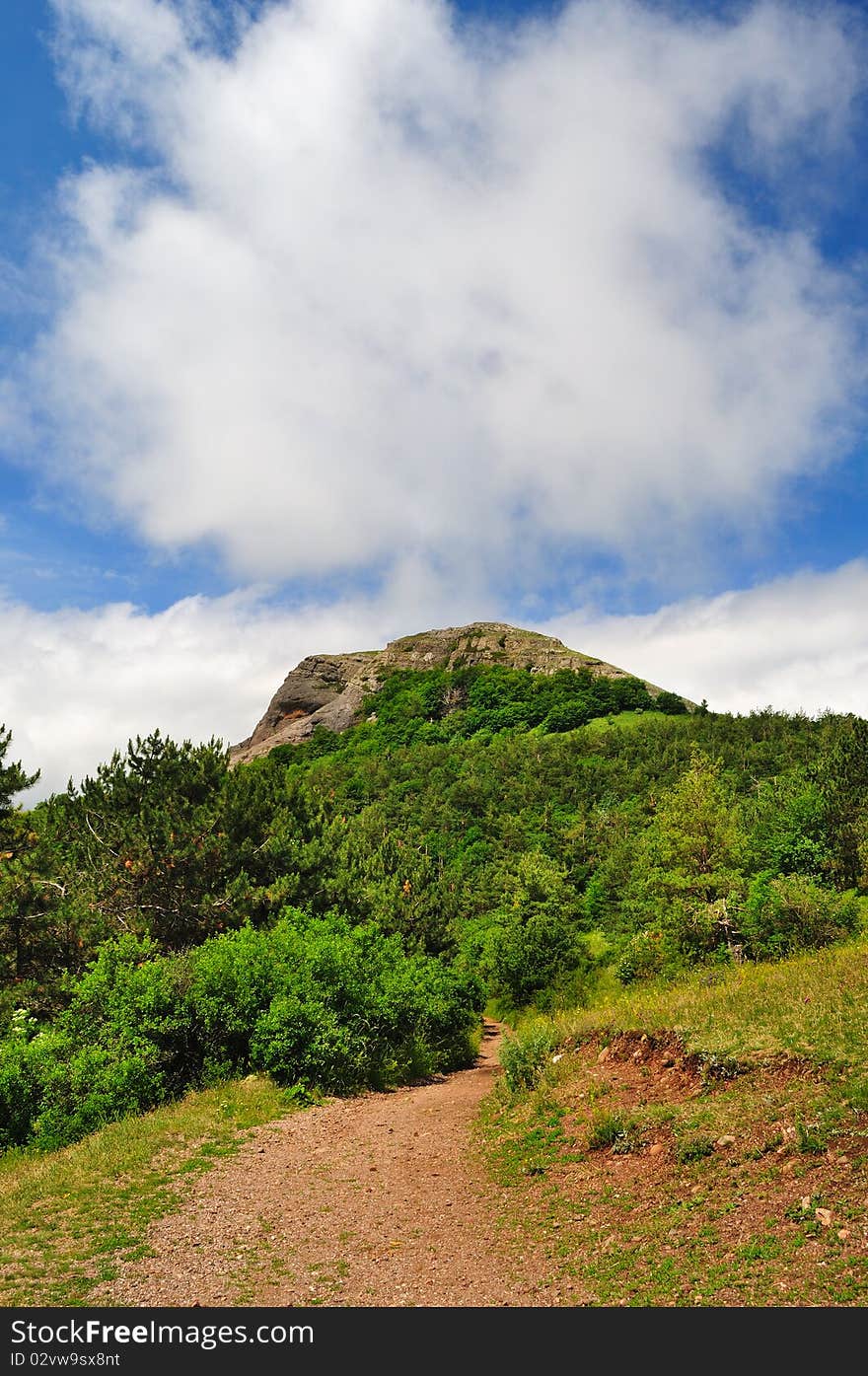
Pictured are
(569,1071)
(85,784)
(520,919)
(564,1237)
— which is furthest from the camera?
(520,919)

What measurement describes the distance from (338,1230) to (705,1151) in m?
4.62

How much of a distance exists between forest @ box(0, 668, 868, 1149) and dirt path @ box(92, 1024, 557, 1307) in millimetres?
3415

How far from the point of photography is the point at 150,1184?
34.9 ft

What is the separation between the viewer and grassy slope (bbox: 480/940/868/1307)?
6.59 metres

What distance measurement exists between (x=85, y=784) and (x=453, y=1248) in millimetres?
25439

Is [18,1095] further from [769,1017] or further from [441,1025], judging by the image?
[769,1017]

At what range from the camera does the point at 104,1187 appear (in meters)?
10.5

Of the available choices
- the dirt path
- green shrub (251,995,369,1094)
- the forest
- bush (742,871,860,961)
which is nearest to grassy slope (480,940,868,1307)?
the dirt path

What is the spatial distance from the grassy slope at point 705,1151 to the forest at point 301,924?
6316 mm

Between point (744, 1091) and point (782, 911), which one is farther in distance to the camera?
point (782, 911)

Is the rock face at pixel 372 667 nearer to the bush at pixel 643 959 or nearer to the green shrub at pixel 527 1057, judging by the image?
the bush at pixel 643 959

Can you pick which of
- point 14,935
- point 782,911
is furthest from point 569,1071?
point 14,935

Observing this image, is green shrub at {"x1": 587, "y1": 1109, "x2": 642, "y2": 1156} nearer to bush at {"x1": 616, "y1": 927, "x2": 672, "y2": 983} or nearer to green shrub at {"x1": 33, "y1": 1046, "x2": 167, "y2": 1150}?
green shrub at {"x1": 33, "y1": 1046, "x2": 167, "y2": 1150}

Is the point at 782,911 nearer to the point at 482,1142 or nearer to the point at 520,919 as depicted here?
the point at 520,919
